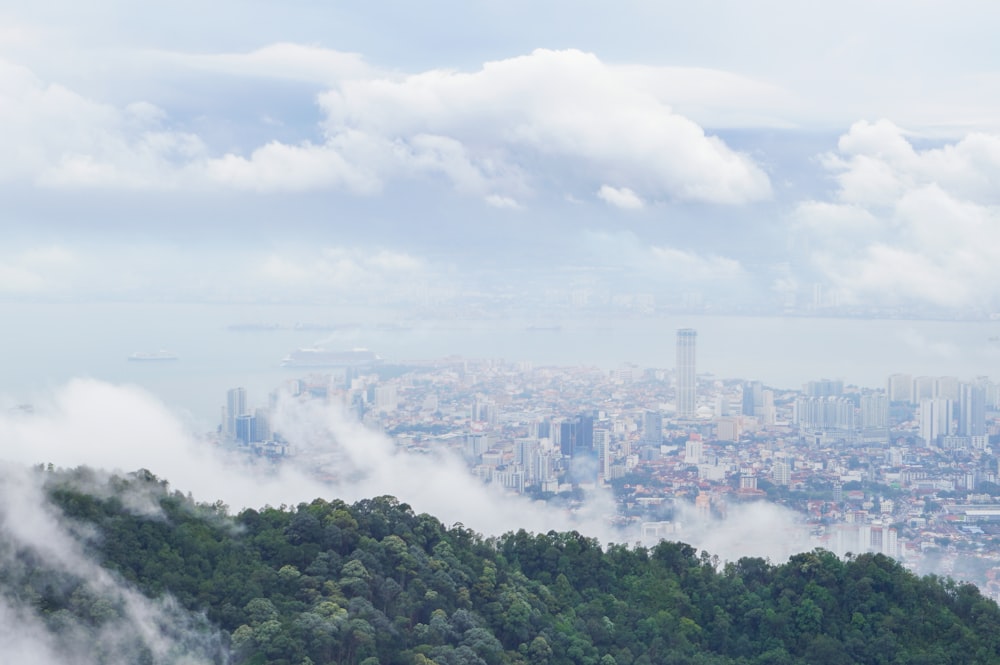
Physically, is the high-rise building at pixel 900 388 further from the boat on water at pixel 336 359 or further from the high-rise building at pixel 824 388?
the boat on water at pixel 336 359

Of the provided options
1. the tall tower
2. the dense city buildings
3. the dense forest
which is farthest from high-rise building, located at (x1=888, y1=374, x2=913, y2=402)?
the dense forest

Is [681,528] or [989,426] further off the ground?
[989,426]

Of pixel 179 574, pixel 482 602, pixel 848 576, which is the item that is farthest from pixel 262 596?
pixel 848 576

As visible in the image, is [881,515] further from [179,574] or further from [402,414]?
[179,574]

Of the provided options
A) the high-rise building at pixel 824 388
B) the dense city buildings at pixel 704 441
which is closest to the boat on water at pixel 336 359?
the dense city buildings at pixel 704 441

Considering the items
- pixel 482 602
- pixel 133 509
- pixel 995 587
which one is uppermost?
pixel 133 509

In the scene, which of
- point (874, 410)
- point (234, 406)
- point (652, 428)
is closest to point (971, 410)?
point (874, 410)
